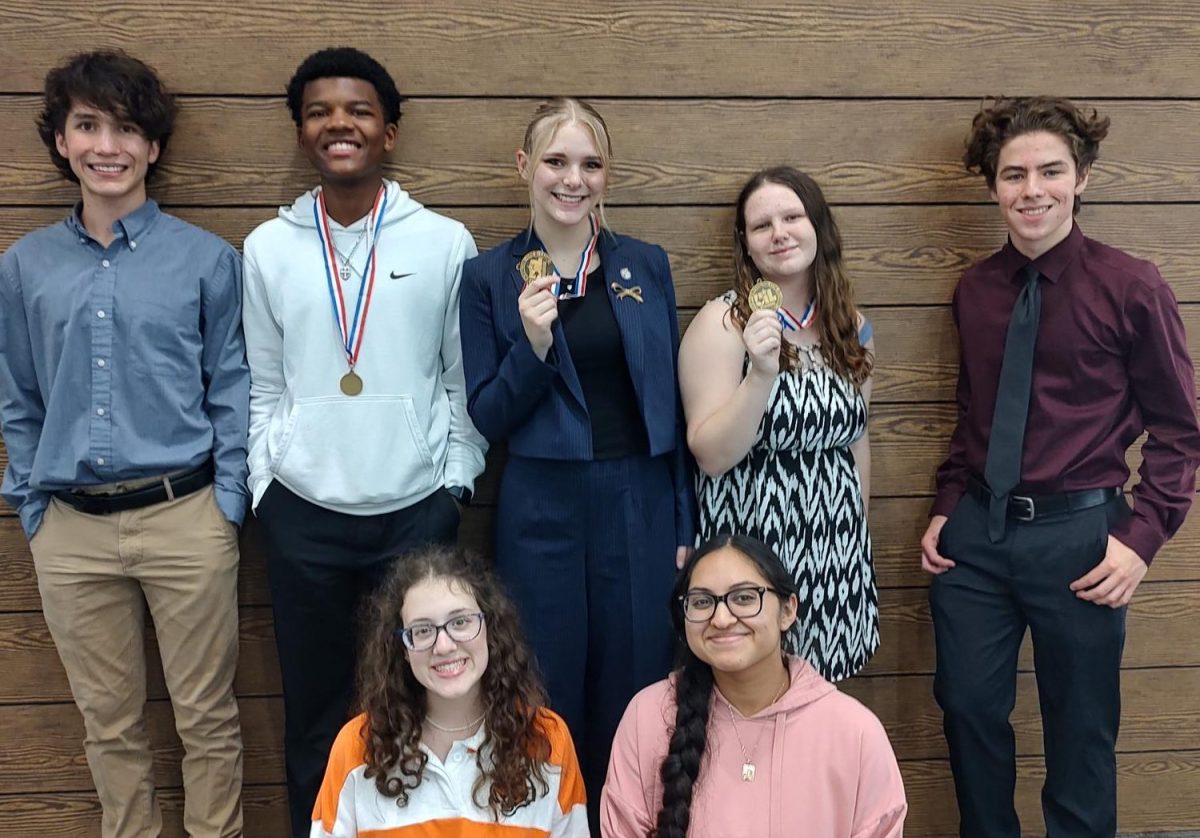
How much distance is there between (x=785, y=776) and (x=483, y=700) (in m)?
0.57

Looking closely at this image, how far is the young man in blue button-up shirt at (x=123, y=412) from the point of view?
2.23m

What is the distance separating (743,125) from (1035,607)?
1336 mm

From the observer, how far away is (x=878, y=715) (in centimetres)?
276

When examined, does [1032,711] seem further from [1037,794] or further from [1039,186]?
[1039,186]

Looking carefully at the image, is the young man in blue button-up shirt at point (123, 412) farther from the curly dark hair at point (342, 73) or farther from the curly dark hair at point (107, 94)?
the curly dark hair at point (342, 73)

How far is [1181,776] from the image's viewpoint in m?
2.87

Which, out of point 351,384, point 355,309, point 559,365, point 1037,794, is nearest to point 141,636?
point 351,384

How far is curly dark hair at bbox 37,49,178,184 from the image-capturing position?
Answer: 2219 millimetres

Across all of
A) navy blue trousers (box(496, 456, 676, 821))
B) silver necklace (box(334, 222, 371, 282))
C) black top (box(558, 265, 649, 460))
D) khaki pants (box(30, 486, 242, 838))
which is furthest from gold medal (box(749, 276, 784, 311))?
khaki pants (box(30, 486, 242, 838))

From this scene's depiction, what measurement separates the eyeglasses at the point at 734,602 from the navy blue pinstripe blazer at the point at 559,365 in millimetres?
469

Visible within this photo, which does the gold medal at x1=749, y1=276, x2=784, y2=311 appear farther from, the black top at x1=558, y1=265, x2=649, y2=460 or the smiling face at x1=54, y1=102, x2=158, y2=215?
the smiling face at x1=54, y1=102, x2=158, y2=215

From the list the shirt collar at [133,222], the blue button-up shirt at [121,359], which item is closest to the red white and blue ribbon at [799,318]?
the blue button-up shirt at [121,359]

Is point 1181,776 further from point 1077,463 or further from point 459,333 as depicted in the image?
point 459,333

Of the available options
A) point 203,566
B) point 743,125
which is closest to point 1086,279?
point 743,125
